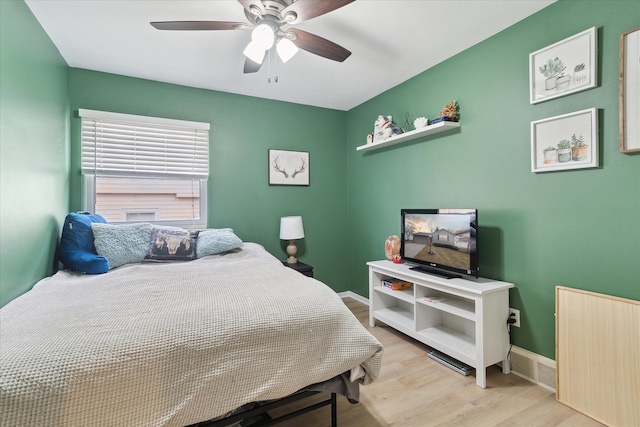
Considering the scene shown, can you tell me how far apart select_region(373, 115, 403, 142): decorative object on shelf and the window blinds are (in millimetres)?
1871

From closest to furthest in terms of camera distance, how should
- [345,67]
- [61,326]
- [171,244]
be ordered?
[61,326], [171,244], [345,67]

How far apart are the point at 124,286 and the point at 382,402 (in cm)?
171

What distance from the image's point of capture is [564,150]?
1879mm

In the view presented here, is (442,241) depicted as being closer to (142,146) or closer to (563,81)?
(563,81)

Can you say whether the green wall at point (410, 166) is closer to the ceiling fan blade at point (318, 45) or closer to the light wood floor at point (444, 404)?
the light wood floor at point (444, 404)

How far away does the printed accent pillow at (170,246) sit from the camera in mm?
2480

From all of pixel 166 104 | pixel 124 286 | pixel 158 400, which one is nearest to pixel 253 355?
pixel 158 400

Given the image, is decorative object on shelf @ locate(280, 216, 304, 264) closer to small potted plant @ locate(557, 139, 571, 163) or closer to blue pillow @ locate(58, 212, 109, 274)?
blue pillow @ locate(58, 212, 109, 274)

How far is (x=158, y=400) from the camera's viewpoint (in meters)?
1.08

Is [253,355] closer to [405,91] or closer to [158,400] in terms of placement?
[158,400]

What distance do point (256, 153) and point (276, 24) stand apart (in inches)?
74.0

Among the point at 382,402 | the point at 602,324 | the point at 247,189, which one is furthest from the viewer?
the point at 247,189

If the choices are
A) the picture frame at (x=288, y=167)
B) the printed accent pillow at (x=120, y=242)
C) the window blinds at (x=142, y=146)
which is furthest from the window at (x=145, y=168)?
the picture frame at (x=288, y=167)

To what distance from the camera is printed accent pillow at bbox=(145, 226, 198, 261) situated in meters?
2.48
